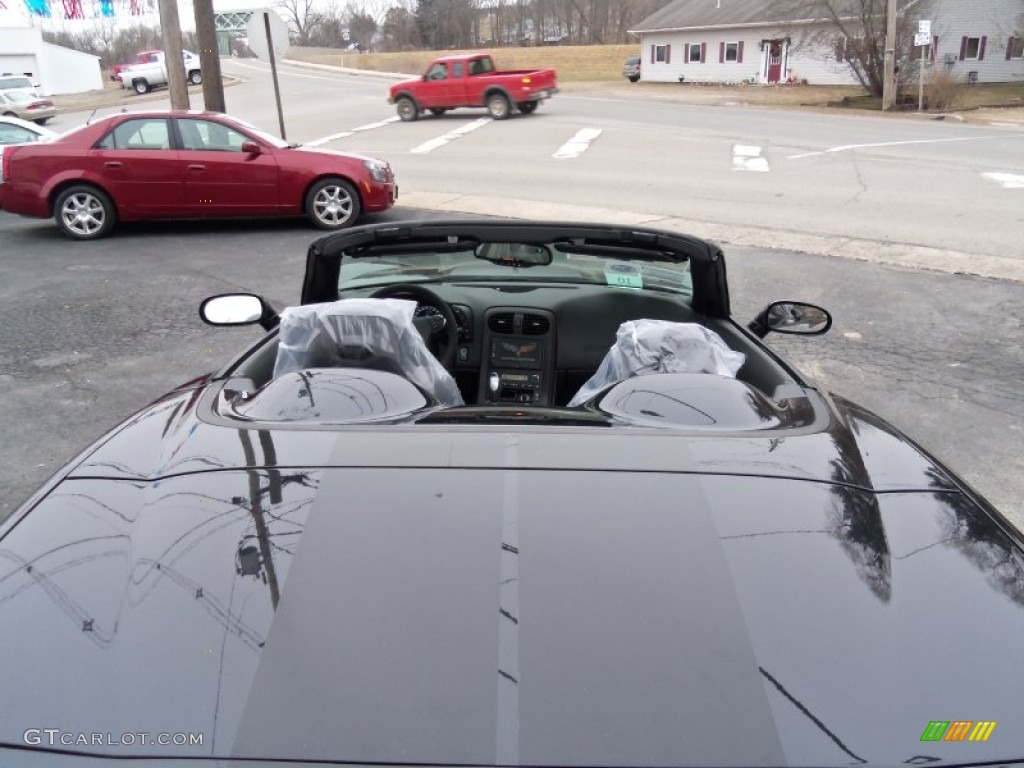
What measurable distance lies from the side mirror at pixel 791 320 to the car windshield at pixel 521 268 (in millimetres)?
317

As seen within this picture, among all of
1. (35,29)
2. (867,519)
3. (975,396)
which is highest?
(35,29)

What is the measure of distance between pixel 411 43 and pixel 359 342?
3711 inches

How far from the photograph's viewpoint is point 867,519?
183cm

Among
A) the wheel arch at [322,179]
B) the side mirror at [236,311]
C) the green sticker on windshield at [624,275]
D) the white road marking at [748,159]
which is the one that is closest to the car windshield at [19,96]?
the white road marking at [748,159]

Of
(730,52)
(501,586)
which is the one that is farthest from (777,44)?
(501,586)

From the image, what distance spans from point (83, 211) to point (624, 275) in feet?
31.4

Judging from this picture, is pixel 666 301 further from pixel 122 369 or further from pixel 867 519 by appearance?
pixel 122 369

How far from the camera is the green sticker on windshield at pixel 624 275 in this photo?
334 cm

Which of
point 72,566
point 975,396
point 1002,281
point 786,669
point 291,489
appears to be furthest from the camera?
point 1002,281

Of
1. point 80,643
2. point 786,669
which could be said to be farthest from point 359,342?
point 786,669

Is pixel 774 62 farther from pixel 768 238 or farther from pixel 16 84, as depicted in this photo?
pixel 768 238

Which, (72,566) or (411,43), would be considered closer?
(72,566)

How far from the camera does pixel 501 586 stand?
149 cm

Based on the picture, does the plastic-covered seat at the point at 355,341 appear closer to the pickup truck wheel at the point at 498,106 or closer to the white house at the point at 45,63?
the pickup truck wheel at the point at 498,106
